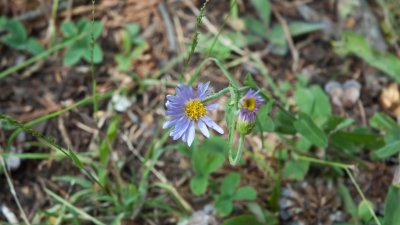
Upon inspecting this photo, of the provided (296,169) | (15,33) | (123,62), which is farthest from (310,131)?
(15,33)

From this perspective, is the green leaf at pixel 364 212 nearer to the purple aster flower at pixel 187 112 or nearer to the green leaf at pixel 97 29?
the purple aster flower at pixel 187 112

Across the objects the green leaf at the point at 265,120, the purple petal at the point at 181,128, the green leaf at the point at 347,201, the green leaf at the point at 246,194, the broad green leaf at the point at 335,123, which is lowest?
the green leaf at the point at 347,201

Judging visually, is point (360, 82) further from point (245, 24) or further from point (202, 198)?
point (202, 198)

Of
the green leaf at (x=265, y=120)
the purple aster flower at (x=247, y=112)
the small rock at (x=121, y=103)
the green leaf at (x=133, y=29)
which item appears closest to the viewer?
the purple aster flower at (x=247, y=112)

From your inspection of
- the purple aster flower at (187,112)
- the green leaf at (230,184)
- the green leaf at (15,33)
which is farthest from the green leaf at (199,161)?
the green leaf at (15,33)

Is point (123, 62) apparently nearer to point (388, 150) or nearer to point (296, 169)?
point (296, 169)

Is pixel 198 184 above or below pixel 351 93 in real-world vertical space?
below
